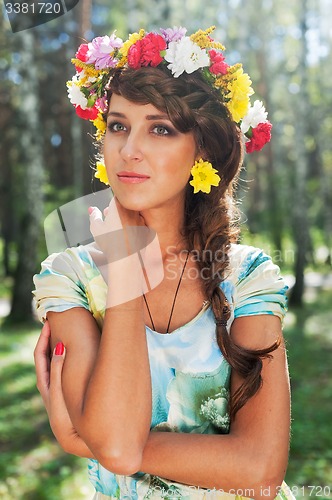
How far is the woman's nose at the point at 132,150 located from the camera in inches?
86.1

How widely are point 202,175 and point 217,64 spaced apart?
443 mm

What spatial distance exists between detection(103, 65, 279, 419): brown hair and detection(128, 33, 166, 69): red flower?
0.10 feet

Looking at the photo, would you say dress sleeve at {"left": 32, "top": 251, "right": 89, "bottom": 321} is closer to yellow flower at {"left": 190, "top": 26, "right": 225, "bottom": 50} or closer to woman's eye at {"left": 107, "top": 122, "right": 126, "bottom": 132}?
woman's eye at {"left": 107, "top": 122, "right": 126, "bottom": 132}

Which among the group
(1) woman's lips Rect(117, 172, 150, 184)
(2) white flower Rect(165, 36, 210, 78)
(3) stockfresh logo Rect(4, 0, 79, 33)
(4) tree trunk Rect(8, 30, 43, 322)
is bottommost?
(4) tree trunk Rect(8, 30, 43, 322)

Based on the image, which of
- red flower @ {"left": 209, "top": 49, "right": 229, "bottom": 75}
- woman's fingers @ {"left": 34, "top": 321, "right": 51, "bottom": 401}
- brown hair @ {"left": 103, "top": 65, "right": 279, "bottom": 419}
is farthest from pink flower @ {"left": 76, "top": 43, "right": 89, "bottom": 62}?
woman's fingers @ {"left": 34, "top": 321, "right": 51, "bottom": 401}

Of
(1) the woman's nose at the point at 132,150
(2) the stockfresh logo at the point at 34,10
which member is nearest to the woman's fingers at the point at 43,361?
(1) the woman's nose at the point at 132,150

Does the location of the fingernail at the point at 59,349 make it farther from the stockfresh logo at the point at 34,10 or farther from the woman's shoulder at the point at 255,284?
the stockfresh logo at the point at 34,10

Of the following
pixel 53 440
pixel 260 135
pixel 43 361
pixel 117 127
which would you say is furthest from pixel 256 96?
pixel 43 361

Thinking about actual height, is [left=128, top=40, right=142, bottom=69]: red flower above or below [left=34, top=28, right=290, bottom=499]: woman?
above

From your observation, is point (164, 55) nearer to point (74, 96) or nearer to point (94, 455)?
point (74, 96)

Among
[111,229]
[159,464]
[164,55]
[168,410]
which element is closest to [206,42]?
[164,55]

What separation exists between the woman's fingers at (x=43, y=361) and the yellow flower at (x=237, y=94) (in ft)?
3.60

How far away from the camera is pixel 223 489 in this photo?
195cm

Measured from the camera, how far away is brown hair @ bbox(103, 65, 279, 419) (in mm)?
2092
